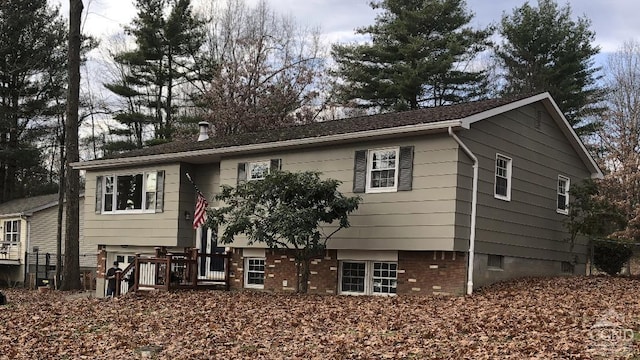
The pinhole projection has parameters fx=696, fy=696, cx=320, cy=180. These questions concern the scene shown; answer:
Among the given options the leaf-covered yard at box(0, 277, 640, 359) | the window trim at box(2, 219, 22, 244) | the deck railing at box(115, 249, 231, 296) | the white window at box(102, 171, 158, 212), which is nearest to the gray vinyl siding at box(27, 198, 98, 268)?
the window trim at box(2, 219, 22, 244)

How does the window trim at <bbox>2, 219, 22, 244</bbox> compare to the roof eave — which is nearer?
the roof eave

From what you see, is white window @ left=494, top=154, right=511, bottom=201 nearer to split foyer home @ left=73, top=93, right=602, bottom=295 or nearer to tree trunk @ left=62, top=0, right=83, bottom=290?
split foyer home @ left=73, top=93, right=602, bottom=295

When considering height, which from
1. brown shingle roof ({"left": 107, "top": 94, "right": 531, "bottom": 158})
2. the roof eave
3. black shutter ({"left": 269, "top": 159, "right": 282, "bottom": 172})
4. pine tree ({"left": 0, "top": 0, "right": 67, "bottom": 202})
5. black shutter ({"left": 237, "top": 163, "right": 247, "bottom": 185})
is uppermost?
pine tree ({"left": 0, "top": 0, "right": 67, "bottom": 202})

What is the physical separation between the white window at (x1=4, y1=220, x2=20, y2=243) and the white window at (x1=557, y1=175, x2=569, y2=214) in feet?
89.7

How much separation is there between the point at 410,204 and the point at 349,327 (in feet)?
18.5

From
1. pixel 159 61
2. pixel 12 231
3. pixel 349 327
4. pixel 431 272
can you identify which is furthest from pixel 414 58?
pixel 349 327

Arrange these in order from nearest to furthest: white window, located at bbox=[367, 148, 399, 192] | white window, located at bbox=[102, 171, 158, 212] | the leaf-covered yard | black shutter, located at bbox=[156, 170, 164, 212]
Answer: the leaf-covered yard, white window, located at bbox=[367, 148, 399, 192], black shutter, located at bbox=[156, 170, 164, 212], white window, located at bbox=[102, 171, 158, 212]

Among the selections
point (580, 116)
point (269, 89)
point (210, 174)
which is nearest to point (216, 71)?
point (269, 89)

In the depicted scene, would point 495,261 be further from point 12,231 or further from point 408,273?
point 12,231

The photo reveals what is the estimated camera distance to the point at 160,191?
22391 mm

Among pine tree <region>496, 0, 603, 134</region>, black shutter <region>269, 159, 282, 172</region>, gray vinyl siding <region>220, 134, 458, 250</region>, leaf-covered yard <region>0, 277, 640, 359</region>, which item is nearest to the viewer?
leaf-covered yard <region>0, 277, 640, 359</region>

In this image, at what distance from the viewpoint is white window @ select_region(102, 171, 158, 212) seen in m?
22.8

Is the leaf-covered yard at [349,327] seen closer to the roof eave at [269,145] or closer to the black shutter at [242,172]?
the roof eave at [269,145]

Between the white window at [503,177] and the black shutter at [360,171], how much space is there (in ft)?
10.9
